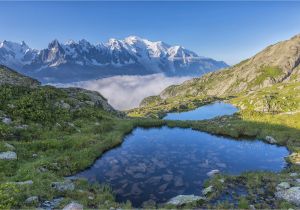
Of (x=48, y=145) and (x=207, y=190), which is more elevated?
(x=48, y=145)

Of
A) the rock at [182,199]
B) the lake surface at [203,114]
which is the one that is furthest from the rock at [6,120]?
the lake surface at [203,114]

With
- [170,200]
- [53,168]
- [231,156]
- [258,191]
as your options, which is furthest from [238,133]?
[53,168]

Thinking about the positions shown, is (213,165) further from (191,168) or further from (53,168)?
(53,168)

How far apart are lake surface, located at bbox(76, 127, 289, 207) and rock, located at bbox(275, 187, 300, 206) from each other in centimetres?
567

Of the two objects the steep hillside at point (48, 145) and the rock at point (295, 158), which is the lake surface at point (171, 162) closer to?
the rock at point (295, 158)

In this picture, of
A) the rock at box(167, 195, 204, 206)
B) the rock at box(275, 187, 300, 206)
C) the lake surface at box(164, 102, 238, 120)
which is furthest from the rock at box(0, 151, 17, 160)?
the lake surface at box(164, 102, 238, 120)

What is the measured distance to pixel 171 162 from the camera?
29266mm

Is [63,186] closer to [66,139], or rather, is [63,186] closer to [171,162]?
[66,139]

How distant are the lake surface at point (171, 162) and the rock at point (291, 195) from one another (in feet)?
18.6

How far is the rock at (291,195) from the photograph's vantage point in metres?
18.3

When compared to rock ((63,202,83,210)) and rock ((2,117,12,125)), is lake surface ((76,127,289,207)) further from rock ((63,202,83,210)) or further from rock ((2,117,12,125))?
rock ((2,117,12,125))

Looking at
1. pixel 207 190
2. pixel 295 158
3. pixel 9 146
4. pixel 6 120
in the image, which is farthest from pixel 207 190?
pixel 6 120

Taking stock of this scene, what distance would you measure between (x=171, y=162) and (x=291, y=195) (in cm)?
1258

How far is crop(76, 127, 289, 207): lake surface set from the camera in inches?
888
